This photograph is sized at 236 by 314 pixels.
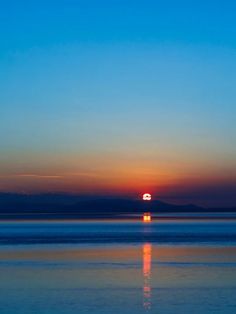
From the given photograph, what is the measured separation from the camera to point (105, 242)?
3594 cm

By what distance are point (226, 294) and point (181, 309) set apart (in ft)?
7.62

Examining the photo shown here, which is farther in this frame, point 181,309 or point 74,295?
point 74,295

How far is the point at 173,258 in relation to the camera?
25984mm

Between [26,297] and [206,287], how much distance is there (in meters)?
4.78

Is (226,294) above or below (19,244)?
below

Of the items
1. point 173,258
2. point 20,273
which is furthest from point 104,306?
point 173,258

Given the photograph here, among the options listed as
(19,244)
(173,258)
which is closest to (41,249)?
(19,244)

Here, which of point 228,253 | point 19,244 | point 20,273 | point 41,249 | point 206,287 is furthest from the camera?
point 19,244

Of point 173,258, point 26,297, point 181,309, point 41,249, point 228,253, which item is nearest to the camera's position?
point 181,309

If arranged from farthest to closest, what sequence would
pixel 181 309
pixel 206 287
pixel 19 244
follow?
pixel 19 244 → pixel 206 287 → pixel 181 309

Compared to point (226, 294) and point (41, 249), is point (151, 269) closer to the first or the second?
point (226, 294)

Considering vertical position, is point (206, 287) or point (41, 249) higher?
point (41, 249)

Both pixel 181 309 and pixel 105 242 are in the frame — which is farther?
pixel 105 242

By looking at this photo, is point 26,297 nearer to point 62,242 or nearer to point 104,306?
point 104,306
